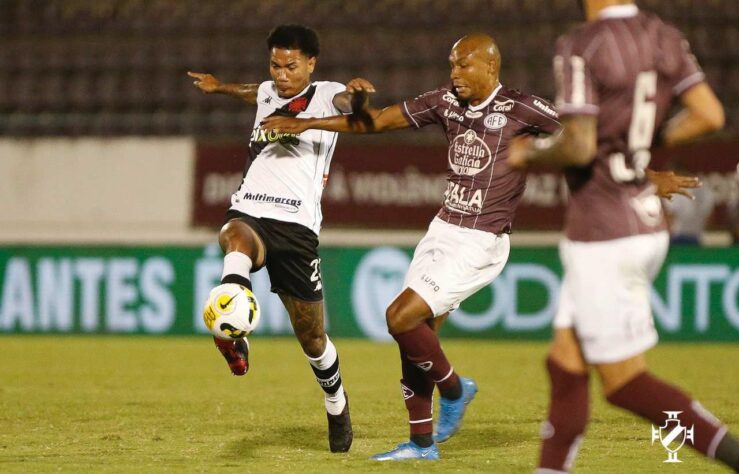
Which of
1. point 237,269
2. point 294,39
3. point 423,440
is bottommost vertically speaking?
point 423,440

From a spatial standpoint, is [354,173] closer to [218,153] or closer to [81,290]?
[218,153]

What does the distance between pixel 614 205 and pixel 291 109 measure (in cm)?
277

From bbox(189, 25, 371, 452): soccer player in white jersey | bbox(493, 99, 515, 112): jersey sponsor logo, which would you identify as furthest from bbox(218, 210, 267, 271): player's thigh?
bbox(493, 99, 515, 112): jersey sponsor logo

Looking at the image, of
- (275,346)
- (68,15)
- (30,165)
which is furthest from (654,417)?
(68,15)

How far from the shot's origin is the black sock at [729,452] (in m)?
4.15

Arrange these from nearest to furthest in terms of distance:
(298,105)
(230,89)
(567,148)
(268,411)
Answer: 1. (567,148)
2. (298,105)
3. (230,89)
4. (268,411)

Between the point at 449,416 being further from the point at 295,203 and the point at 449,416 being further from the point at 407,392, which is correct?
the point at 295,203

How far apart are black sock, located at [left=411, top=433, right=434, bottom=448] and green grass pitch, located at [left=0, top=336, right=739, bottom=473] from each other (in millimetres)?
118

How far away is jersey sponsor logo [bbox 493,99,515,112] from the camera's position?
6.31 metres

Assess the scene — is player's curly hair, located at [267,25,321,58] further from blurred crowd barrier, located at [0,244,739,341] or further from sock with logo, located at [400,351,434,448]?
blurred crowd barrier, located at [0,244,739,341]

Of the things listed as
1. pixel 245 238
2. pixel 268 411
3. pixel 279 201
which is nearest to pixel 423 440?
pixel 245 238

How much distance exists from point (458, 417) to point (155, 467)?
166cm

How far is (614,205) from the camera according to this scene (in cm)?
424

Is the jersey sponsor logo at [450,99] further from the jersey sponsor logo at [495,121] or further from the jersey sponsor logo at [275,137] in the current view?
the jersey sponsor logo at [275,137]
